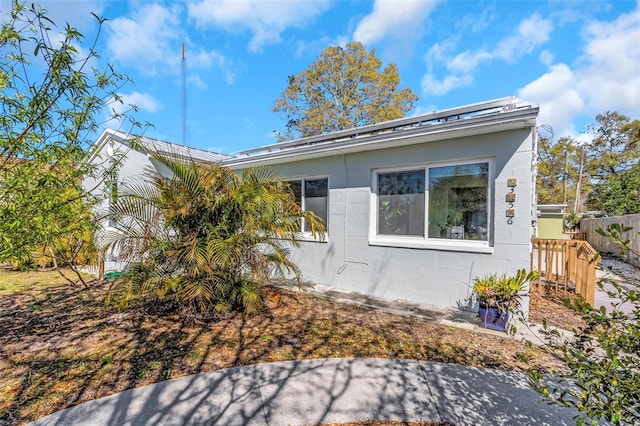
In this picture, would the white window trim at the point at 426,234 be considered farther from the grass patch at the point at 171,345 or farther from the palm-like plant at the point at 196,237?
the palm-like plant at the point at 196,237

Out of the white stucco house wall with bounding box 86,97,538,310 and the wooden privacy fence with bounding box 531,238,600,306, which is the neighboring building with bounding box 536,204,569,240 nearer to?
the wooden privacy fence with bounding box 531,238,600,306

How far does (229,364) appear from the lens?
3.67 m

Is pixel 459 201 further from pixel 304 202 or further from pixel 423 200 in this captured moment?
pixel 304 202

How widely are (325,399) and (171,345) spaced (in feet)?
7.91

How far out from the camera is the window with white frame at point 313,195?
26.2 feet

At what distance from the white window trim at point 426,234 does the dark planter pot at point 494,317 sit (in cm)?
111

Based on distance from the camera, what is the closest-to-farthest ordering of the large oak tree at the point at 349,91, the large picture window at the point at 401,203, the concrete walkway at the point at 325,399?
the concrete walkway at the point at 325,399, the large picture window at the point at 401,203, the large oak tree at the point at 349,91

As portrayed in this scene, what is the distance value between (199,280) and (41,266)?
9.39 meters

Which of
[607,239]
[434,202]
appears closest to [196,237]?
[434,202]

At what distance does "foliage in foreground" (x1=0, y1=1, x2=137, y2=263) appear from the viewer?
3.27 meters

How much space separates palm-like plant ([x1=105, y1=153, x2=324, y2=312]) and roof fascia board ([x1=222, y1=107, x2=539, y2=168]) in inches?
91.3

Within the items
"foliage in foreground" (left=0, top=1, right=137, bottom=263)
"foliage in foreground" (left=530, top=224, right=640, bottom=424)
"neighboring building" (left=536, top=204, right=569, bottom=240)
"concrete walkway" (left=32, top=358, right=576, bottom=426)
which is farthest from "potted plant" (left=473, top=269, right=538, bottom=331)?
"neighboring building" (left=536, top=204, right=569, bottom=240)

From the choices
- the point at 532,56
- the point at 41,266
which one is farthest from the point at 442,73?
the point at 41,266

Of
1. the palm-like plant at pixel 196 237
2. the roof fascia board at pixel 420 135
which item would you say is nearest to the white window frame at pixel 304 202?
the roof fascia board at pixel 420 135
